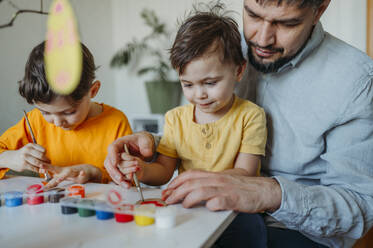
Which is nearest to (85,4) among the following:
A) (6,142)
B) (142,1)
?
(6,142)

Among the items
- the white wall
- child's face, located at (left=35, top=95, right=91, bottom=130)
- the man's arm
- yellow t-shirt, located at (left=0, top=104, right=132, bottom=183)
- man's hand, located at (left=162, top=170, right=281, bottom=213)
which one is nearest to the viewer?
man's hand, located at (left=162, top=170, right=281, bottom=213)

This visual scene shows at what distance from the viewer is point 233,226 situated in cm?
85

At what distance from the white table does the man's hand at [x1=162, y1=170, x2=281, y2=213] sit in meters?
0.02

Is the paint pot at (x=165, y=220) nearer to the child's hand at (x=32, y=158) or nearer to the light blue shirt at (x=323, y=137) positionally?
the light blue shirt at (x=323, y=137)

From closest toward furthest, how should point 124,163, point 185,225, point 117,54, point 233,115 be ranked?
point 185,225 → point 124,163 → point 233,115 → point 117,54

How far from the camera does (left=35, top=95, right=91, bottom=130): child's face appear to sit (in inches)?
37.6

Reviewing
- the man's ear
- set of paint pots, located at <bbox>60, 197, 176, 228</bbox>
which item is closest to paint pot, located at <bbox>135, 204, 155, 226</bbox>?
set of paint pots, located at <bbox>60, 197, 176, 228</bbox>

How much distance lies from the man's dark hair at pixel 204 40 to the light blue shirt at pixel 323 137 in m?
0.21

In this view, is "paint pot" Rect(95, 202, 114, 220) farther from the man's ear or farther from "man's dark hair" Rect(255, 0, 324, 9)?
the man's ear

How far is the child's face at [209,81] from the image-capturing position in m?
0.87

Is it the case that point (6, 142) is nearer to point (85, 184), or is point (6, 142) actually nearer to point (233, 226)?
point (85, 184)

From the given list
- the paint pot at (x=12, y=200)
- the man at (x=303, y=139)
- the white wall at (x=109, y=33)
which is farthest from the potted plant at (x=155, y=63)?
the paint pot at (x=12, y=200)

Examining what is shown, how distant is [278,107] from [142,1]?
8.77 feet

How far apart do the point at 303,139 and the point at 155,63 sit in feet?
8.02
